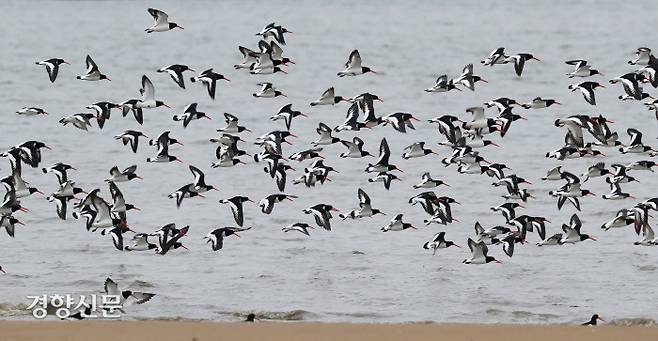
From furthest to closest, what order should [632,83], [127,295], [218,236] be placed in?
1. [632,83]
2. [218,236]
3. [127,295]

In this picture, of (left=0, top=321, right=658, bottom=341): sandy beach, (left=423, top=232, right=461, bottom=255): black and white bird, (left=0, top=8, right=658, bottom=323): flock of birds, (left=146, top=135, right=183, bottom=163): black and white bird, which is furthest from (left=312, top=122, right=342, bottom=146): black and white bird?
(left=0, top=321, right=658, bottom=341): sandy beach

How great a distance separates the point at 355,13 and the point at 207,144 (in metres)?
70.3

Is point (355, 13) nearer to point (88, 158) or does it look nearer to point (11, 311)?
point (88, 158)

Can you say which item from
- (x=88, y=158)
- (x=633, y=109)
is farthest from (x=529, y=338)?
(x=633, y=109)

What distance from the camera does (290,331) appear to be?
1609 cm

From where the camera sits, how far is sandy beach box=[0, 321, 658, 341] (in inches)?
608

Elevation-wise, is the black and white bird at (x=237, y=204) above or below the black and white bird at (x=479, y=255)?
above

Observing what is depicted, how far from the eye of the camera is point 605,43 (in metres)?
72.6

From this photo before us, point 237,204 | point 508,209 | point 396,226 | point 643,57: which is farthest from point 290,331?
point 643,57

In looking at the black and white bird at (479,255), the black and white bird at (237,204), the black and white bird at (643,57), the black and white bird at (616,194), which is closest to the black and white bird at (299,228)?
the black and white bird at (237,204)

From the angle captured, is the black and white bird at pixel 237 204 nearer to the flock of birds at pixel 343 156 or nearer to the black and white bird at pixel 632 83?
the flock of birds at pixel 343 156

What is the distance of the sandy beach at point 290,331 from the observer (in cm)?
1544

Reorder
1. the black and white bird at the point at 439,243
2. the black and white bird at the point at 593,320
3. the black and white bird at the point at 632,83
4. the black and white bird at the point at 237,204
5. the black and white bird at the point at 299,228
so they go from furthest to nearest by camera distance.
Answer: the black and white bird at the point at 632,83 < the black and white bird at the point at 299,228 < the black and white bird at the point at 439,243 < the black and white bird at the point at 237,204 < the black and white bird at the point at 593,320

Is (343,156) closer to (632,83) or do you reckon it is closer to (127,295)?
(632,83)
